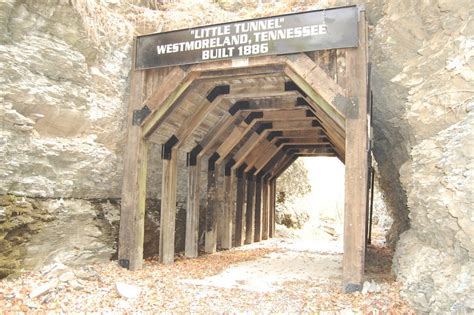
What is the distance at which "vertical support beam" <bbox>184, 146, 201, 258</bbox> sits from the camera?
1027cm

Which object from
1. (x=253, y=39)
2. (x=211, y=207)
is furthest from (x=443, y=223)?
(x=211, y=207)

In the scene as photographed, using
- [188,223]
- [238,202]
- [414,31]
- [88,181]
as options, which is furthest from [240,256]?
[414,31]

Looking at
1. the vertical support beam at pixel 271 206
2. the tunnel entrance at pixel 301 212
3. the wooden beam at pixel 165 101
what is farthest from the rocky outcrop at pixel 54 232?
the tunnel entrance at pixel 301 212

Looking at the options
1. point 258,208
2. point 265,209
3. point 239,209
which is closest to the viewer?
point 239,209

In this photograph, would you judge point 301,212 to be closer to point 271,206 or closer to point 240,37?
point 271,206

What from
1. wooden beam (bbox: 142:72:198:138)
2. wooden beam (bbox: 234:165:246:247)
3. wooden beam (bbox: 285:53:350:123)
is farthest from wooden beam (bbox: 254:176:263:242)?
wooden beam (bbox: 285:53:350:123)

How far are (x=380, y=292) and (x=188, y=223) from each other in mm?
5389

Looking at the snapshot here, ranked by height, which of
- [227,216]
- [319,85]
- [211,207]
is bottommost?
[227,216]

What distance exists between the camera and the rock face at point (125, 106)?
5.37 metres

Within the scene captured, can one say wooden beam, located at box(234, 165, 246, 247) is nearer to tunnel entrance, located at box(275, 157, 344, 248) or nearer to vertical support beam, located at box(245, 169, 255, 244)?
vertical support beam, located at box(245, 169, 255, 244)

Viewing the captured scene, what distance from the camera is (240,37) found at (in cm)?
750

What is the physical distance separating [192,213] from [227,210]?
240 cm

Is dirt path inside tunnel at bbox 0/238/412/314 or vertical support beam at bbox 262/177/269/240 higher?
vertical support beam at bbox 262/177/269/240

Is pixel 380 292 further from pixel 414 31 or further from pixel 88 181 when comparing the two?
pixel 88 181
